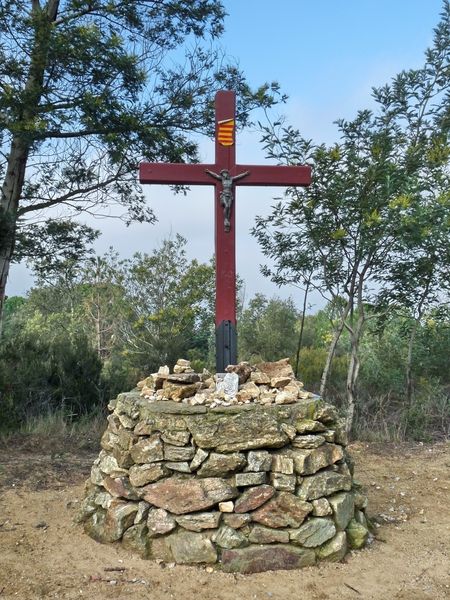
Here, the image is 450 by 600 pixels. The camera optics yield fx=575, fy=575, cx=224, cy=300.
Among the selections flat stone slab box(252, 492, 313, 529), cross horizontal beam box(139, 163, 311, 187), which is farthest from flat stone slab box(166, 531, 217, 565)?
cross horizontal beam box(139, 163, 311, 187)

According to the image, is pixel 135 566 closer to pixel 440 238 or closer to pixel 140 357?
pixel 440 238

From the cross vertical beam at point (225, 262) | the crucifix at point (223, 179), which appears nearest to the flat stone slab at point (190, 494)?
the cross vertical beam at point (225, 262)

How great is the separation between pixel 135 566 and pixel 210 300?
35.2 ft

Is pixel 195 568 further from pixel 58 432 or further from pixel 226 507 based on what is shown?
pixel 58 432

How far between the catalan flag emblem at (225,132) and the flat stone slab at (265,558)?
2.91 meters

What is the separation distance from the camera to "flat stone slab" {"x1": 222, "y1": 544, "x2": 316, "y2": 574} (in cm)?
333

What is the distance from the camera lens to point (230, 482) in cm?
351

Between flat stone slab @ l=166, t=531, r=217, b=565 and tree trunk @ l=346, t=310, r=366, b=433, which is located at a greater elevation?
tree trunk @ l=346, t=310, r=366, b=433

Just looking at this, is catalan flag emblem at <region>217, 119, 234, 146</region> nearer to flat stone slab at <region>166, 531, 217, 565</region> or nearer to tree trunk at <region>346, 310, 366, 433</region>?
flat stone slab at <region>166, 531, 217, 565</region>

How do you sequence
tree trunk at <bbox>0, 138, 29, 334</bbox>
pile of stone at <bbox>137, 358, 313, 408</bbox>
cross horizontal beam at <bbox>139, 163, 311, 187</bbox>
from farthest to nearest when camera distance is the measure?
tree trunk at <bbox>0, 138, 29, 334</bbox> → cross horizontal beam at <bbox>139, 163, 311, 187</bbox> → pile of stone at <bbox>137, 358, 313, 408</bbox>

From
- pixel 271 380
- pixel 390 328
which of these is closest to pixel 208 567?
pixel 271 380

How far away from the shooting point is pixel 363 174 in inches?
256

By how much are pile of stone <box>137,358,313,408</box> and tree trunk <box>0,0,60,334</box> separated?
3.54 m

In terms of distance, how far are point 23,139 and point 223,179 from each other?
311 cm
